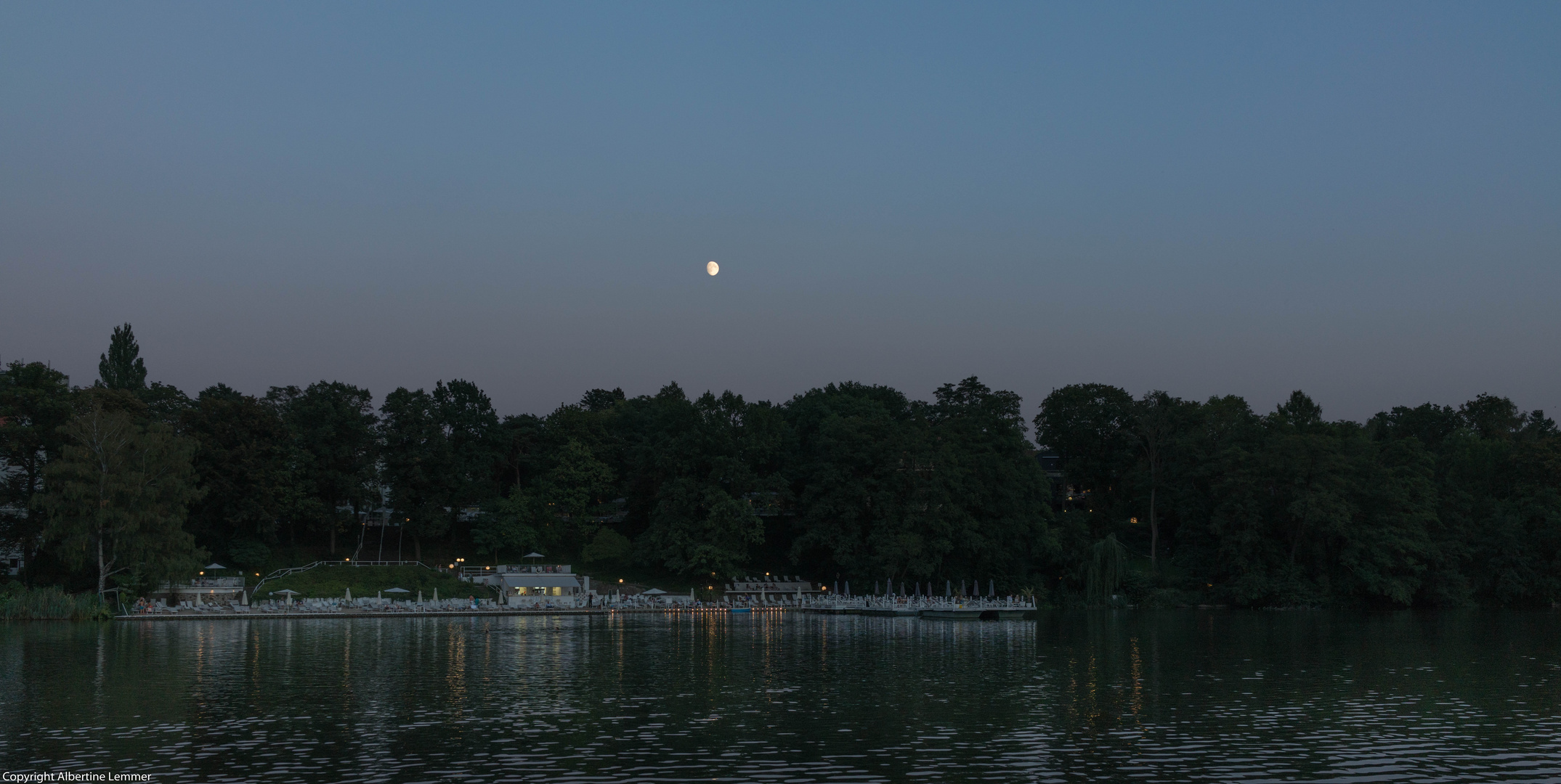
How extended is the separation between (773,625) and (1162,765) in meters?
38.5

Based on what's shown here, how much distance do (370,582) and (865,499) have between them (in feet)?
99.7

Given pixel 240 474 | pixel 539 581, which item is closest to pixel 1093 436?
pixel 539 581

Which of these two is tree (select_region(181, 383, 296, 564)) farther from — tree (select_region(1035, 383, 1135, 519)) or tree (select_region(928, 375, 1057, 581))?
tree (select_region(1035, 383, 1135, 519))

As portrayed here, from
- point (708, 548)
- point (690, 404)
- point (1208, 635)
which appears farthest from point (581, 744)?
point (690, 404)

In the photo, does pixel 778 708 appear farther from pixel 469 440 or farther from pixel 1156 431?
pixel 1156 431

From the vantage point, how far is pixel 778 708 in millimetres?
24906

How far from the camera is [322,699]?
2603cm

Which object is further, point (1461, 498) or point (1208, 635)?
point (1461, 498)

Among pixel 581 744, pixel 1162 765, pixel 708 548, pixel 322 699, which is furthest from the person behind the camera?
pixel 708 548

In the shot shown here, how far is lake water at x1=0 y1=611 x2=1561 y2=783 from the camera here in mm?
18188

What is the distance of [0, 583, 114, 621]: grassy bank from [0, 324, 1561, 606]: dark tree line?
1014cm

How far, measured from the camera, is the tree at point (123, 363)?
9125 cm

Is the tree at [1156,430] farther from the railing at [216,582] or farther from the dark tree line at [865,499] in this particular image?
the railing at [216,582]

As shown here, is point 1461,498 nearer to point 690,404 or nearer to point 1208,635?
point 1208,635
